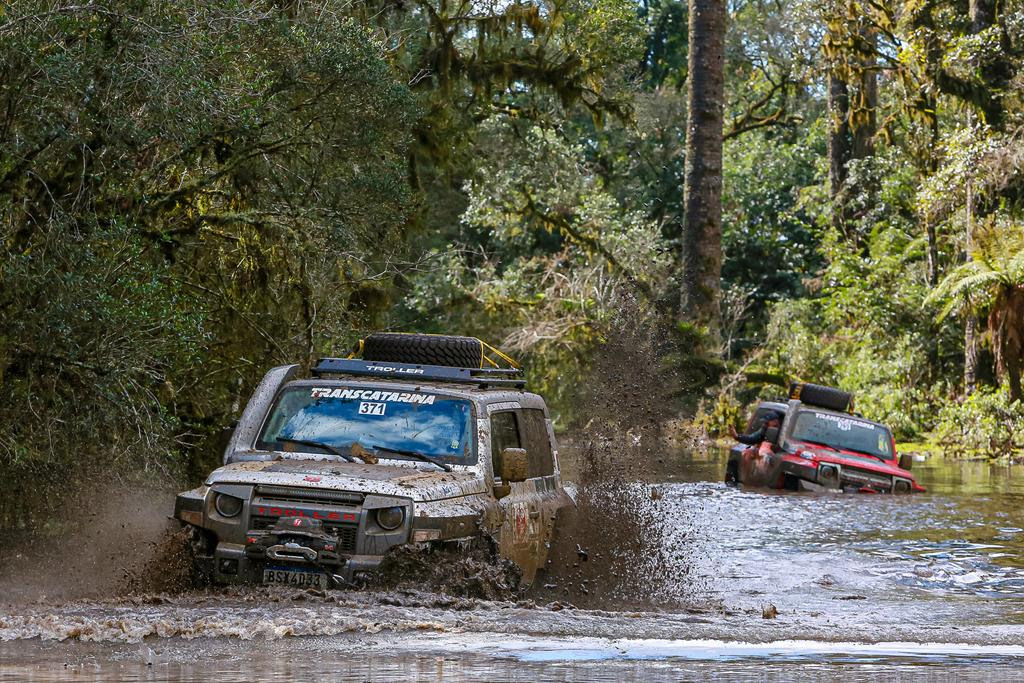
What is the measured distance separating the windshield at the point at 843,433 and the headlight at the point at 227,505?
14.0 m

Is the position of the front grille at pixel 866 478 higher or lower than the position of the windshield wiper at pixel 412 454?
lower

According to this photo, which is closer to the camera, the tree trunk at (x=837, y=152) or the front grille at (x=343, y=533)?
the front grille at (x=343, y=533)

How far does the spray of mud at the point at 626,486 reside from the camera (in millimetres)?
12281

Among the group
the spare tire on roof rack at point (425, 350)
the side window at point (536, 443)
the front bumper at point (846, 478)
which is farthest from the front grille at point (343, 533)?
the front bumper at point (846, 478)

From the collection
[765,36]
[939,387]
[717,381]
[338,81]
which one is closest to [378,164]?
[338,81]

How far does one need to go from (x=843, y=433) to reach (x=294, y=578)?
14514mm

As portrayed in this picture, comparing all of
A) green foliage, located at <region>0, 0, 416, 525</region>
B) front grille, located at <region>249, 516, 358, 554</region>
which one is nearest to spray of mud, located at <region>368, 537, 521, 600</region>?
front grille, located at <region>249, 516, 358, 554</region>

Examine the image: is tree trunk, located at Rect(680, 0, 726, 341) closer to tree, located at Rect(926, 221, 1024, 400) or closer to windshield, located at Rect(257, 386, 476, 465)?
tree, located at Rect(926, 221, 1024, 400)

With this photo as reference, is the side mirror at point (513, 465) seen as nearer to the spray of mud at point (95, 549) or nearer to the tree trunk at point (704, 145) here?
the spray of mud at point (95, 549)

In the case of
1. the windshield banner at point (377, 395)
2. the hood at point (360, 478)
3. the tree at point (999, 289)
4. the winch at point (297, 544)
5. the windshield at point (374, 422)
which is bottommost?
the winch at point (297, 544)

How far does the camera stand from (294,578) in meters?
9.49

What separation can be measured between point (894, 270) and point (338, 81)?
2649cm

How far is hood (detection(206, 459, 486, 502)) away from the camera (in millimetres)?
9664

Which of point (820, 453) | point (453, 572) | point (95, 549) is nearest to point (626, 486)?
point (95, 549)
